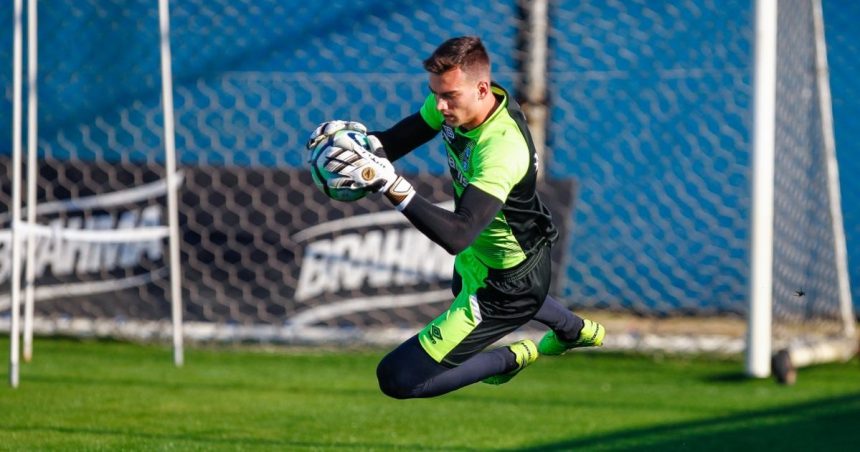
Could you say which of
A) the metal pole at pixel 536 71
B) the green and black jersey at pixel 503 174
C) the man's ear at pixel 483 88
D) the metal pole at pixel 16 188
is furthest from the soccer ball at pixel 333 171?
the metal pole at pixel 536 71

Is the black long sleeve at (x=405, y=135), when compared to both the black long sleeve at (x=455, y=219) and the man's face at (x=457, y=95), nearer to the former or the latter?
the man's face at (x=457, y=95)

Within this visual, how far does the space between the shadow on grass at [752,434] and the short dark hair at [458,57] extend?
6.48ft

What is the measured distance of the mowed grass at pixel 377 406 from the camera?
18.7ft

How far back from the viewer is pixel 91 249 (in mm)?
8812

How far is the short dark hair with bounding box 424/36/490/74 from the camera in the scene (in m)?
4.45

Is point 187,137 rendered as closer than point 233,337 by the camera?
No

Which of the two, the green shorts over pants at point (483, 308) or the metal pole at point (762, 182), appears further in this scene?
the metal pole at point (762, 182)

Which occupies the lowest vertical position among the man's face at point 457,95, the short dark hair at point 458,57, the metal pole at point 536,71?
the metal pole at point 536,71

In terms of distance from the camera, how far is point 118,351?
8523mm

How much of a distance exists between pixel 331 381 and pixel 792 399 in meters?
2.77

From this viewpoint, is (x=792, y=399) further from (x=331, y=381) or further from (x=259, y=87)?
(x=259, y=87)

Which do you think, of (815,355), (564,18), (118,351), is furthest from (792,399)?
(118,351)

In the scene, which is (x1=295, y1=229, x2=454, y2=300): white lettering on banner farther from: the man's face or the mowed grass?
the man's face

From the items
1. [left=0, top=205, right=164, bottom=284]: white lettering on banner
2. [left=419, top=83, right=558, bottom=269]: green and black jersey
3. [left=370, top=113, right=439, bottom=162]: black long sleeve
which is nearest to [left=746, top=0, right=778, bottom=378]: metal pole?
[left=419, top=83, right=558, bottom=269]: green and black jersey
